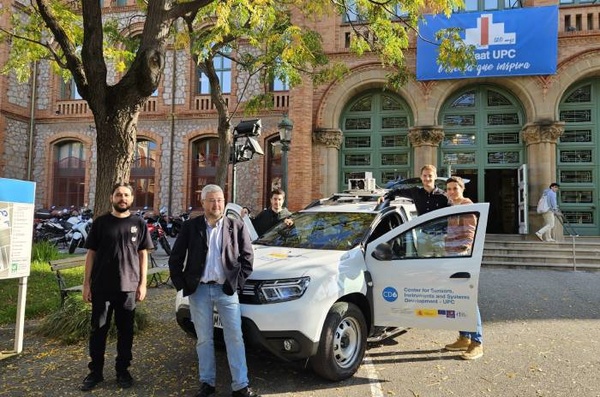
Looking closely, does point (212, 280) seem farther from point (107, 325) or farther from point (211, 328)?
point (107, 325)

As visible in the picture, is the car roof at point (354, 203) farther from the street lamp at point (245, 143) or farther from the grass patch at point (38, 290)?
the grass patch at point (38, 290)

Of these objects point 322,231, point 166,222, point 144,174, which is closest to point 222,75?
point 144,174

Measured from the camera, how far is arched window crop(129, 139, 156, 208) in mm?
18984

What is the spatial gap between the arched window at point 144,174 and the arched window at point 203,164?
5.87 feet

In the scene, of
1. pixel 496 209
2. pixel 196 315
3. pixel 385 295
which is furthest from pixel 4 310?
pixel 496 209

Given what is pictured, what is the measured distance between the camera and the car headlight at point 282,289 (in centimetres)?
389

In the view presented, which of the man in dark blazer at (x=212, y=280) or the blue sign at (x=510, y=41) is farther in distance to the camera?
the blue sign at (x=510, y=41)

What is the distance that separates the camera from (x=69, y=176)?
1984 centimetres

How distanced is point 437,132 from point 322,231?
10638mm

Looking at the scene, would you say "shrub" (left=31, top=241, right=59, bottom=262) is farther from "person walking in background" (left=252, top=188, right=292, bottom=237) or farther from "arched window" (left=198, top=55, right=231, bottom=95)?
"arched window" (left=198, top=55, right=231, bottom=95)

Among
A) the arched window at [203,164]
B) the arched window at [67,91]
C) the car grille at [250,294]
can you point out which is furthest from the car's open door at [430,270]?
the arched window at [67,91]

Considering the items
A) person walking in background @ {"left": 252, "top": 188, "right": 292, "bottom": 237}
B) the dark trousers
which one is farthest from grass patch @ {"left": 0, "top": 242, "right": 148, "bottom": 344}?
person walking in background @ {"left": 252, "top": 188, "right": 292, "bottom": 237}

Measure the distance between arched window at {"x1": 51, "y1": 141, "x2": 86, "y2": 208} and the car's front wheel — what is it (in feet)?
60.4

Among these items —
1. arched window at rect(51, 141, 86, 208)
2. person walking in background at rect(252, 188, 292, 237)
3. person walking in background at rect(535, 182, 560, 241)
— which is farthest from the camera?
arched window at rect(51, 141, 86, 208)
